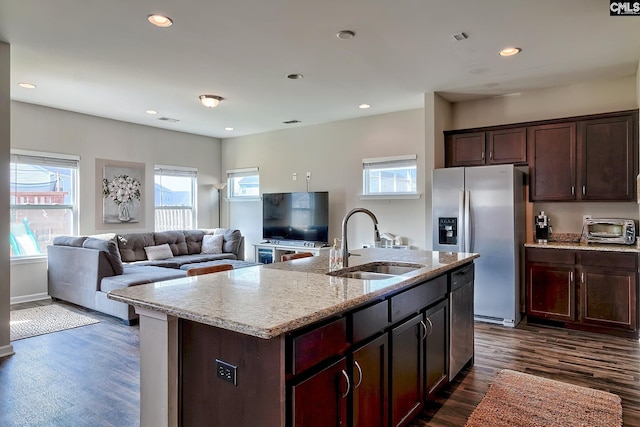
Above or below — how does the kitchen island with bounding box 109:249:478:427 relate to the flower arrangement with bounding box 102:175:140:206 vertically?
below

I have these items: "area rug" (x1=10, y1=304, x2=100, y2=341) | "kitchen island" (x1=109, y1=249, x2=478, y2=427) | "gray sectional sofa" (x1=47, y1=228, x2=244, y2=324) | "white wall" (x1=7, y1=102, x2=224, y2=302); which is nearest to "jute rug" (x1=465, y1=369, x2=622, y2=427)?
"kitchen island" (x1=109, y1=249, x2=478, y2=427)

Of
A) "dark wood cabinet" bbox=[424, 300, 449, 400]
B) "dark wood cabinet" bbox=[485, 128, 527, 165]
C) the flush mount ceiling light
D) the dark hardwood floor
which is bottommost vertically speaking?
the dark hardwood floor

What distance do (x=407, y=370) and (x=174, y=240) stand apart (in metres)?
5.59

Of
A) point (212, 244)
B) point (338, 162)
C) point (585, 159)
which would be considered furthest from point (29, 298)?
point (585, 159)

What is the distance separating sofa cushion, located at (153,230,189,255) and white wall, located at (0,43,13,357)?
10.4 feet

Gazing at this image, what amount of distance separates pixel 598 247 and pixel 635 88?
180 centimetres

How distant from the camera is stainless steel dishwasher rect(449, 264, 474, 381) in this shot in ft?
9.26

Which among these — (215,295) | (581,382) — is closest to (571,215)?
(581,382)

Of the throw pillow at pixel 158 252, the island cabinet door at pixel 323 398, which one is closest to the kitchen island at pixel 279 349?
the island cabinet door at pixel 323 398

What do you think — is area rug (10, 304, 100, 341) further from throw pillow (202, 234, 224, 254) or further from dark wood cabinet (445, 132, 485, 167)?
dark wood cabinet (445, 132, 485, 167)

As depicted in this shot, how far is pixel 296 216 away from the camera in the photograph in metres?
6.81

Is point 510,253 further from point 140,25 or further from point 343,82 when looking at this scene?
point 140,25

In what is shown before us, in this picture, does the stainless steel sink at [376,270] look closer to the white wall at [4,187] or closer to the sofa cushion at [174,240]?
the white wall at [4,187]

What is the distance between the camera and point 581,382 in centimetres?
292
